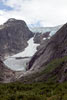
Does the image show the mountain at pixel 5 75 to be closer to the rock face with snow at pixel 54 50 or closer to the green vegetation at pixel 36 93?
the rock face with snow at pixel 54 50

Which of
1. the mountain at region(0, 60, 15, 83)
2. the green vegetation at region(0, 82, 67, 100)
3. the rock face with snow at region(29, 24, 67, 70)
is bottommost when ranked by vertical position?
the mountain at region(0, 60, 15, 83)

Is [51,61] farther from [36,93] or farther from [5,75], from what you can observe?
[36,93]

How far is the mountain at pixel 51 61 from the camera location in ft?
286

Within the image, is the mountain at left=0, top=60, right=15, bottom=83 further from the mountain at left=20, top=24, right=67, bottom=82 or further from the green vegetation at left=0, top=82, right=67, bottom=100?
the green vegetation at left=0, top=82, right=67, bottom=100

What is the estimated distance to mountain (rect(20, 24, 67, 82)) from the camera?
87312mm

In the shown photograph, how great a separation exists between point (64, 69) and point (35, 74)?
1808 cm

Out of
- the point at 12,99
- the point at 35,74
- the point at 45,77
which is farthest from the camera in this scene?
the point at 35,74

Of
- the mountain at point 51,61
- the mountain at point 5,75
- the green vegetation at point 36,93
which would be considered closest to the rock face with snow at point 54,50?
the mountain at point 51,61

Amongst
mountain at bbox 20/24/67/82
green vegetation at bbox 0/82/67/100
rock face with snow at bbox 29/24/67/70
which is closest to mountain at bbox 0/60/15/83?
mountain at bbox 20/24/67/82

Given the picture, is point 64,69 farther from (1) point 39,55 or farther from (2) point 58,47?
(1) point 39,55

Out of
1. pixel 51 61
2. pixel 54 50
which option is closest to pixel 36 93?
pixel 51 61

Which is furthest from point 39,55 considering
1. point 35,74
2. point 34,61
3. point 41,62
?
point 35,74

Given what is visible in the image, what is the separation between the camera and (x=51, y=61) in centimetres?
11012

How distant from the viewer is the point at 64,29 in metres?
127
